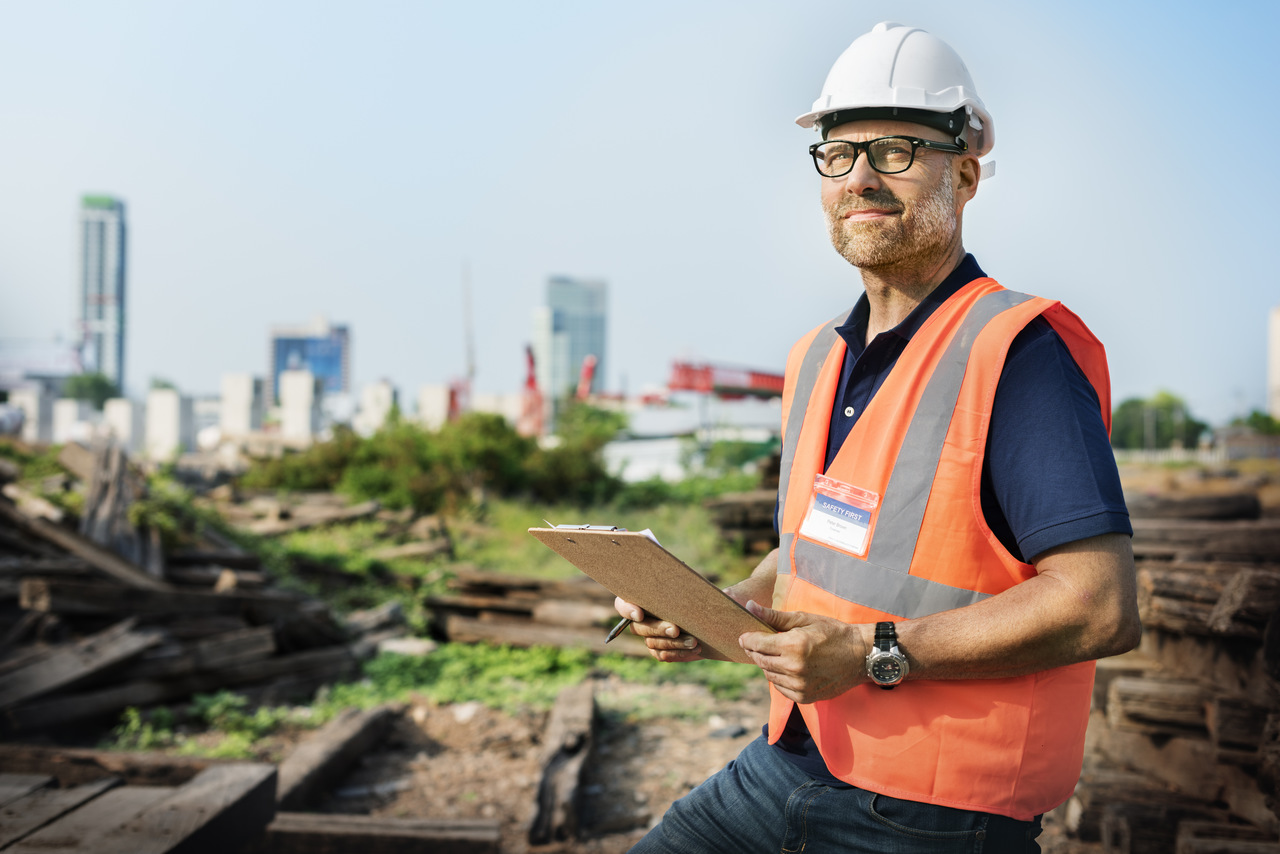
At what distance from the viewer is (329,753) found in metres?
5.02

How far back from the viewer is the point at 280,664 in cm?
691

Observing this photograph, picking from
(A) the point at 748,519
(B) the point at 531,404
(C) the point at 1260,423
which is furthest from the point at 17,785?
(C) the point at 1260,423

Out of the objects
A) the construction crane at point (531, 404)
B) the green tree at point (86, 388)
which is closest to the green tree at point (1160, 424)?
the construction crane at point (531, 404)

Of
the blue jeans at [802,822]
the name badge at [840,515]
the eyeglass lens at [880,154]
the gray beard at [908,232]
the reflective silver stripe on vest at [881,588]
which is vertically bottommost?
the blue jeans at [802,822]

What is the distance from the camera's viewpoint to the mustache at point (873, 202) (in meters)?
1.71

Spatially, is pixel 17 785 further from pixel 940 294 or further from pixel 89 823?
pixel 940 294

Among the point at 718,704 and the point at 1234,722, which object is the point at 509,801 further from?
the point at 1234,722

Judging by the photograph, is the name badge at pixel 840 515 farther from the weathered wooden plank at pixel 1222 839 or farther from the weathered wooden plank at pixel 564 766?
the weathered wooden plank at pixel 564 766


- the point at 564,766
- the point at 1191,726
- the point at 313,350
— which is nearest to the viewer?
the point at 1191,726

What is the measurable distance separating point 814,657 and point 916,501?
32cm

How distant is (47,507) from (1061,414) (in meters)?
8.85

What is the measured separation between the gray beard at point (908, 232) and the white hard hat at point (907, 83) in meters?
0.12

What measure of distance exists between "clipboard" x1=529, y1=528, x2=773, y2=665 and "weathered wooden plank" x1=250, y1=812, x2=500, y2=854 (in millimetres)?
2305

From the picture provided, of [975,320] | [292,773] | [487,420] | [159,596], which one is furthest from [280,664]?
[487,420]
